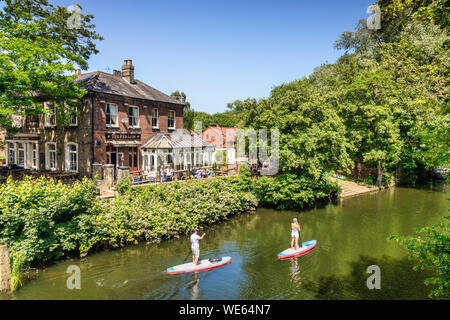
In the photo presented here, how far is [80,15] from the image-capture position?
77.8 feet

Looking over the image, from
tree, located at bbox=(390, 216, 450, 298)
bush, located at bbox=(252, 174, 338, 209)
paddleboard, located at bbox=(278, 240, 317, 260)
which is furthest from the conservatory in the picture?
tree, located at bbox=(390, 216, 450, 298)

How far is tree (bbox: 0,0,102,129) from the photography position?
16422mm

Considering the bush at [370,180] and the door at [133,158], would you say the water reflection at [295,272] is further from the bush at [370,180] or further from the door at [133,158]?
the bush at [370,180]

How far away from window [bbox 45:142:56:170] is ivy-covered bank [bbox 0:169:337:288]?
10.2 meters

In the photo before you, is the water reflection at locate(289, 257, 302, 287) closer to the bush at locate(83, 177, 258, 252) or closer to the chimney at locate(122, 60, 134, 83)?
the bush at locate(83, 177, 258, 252)

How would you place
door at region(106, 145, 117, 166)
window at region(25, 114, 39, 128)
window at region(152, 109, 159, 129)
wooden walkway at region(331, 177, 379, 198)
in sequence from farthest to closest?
wooden walkway at region(331, 177, 379, 198) < window at region(152, 109, 159, 129) < window at region(25, 114, 39, 128) < door at region(106, 145, 117, 166)

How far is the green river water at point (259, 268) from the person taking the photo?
37.4 feet

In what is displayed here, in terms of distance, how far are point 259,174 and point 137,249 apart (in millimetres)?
14120

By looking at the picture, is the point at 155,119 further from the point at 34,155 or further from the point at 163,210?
the point at 163,210

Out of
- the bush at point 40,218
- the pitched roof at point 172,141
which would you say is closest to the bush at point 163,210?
the bush at point 40,218

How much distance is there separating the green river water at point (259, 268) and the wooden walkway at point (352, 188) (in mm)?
8259

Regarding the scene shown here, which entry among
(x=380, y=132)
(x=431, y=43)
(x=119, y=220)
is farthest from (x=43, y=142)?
(x=431, y=43)

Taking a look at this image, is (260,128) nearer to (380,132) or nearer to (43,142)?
(380,132)

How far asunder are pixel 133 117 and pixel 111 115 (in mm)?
2189
